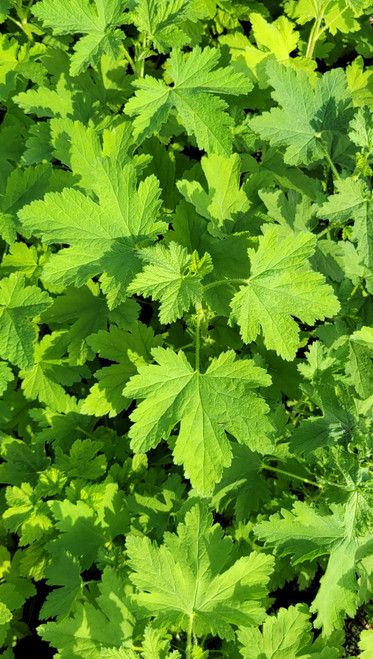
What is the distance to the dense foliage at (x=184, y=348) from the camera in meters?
2.04

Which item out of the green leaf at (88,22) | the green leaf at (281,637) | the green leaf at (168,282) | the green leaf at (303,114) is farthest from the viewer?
the green leaf at (303,114)

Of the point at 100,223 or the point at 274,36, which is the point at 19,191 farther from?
the point at 274,36

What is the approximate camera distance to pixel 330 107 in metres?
2.70

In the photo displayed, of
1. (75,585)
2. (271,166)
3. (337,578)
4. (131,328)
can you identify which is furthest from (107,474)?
(271,166)

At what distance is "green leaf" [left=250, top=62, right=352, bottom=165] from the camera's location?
2.62m

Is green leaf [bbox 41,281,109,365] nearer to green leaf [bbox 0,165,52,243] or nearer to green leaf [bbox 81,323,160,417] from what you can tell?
green leaf [bbox 81,323,160,417]

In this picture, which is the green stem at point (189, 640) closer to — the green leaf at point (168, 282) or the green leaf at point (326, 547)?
the green leaf at point (326, 547)

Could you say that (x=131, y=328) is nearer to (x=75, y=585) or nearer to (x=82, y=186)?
(x=82, y=186)

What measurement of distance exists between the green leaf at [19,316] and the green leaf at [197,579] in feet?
2.90

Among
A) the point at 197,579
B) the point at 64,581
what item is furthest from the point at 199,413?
the point at 64,581

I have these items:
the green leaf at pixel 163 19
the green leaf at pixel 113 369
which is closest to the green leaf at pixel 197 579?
the green leaf at pixel 113 369

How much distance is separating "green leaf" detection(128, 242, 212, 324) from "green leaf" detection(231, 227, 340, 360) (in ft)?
0.67

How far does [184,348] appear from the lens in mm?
2701

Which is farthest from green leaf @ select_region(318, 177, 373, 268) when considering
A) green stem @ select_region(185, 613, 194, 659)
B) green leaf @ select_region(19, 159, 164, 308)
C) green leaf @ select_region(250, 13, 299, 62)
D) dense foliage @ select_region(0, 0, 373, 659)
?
green stem @ select_region(185, 613, 194, 659)
